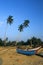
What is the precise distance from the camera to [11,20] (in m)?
90.1

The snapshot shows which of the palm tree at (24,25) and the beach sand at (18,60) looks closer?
the beach sand at (18,60)

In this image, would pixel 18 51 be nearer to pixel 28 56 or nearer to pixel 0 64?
pixel 28 56

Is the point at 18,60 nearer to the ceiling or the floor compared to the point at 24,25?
nearer to the floor

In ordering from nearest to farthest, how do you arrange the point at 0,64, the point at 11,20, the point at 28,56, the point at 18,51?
the point at 0,64
the point at 28,56
the point at 18,51
the point at 11,20

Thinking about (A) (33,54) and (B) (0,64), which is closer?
(B) (0,64)

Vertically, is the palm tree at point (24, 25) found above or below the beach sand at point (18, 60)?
above

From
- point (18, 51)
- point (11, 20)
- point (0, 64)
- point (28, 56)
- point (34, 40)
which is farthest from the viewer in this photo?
point (34, 40)

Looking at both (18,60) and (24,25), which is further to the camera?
(24,25)

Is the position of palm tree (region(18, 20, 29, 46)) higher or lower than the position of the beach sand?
higher

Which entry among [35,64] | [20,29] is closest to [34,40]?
[20,29]

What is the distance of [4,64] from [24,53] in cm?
1537

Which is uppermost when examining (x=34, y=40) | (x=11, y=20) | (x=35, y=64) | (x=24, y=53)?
(x=11, y=20)

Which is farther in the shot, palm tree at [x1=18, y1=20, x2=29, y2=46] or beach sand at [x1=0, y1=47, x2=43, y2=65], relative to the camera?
palm tree at [x1=18, y1=20, x2=29, y2=46]

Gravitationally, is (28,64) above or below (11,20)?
Result: below
